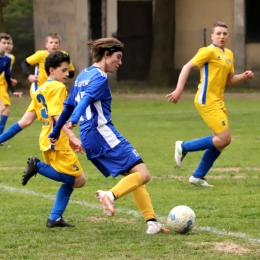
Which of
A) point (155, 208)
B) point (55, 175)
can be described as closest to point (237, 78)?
point (155, 208)

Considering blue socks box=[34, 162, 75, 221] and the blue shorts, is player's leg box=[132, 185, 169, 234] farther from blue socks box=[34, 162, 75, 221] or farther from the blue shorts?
blue socks box=[34, 162, 75, 221]

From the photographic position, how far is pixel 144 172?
20.0ft

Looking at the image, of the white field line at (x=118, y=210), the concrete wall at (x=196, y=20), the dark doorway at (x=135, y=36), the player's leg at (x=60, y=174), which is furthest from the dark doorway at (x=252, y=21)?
the player's leg at (x=60, y=174)

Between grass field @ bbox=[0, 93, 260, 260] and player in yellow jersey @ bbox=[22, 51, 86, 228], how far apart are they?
0.26 metres

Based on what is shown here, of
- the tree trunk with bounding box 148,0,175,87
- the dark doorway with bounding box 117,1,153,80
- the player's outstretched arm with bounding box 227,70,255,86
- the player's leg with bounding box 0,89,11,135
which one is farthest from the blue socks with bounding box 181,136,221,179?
the dark doorway with bounding box 117,1,153,80

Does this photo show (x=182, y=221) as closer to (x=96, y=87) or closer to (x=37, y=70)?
(x=96, y=87)

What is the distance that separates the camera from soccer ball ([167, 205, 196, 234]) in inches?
241

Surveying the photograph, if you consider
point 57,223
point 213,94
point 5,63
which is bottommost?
point 57,223

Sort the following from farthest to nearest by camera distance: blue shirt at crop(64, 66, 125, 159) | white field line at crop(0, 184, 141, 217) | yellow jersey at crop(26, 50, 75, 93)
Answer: yellow jersey at crop(26, 50, 75, 93)
white field line at crop(0, 184, 141, 217)
blue shirt at crop(64, 66, 125, 159)

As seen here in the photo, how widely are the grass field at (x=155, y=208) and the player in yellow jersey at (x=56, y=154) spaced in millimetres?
261

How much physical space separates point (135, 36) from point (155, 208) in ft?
65.2

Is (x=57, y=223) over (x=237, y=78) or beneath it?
beneath

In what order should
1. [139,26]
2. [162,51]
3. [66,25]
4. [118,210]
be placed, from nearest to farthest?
[118,210] → [162,51] → [139,26] → [66,25]

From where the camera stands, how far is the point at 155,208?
7.47m
